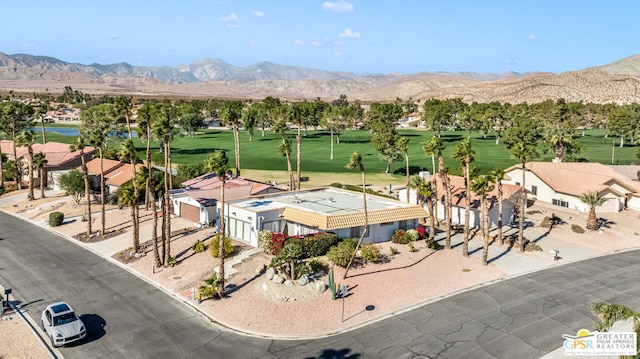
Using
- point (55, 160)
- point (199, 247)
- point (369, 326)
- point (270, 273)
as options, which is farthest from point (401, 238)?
point (55, 160)

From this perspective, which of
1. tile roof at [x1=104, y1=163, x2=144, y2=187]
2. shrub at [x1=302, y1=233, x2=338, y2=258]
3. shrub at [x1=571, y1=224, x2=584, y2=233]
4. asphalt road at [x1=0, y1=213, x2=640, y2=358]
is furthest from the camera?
tile roof at [x1=104, y1=163, x2=144, y2=187]

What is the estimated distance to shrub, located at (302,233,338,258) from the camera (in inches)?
1619

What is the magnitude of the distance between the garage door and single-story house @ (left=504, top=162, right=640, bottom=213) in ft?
151

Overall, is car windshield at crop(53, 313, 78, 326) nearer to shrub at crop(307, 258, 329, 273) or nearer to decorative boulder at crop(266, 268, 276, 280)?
decorative boulder at crop(266, 268, 276, 280)

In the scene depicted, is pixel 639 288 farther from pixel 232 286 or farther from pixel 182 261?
pixel 182 261

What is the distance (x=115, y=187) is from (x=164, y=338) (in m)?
45.1

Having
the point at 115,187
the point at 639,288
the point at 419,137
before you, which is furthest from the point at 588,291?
the point at 419,137

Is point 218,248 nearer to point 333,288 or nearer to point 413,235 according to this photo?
point 333,288

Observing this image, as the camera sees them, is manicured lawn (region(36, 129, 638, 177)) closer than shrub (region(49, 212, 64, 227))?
No

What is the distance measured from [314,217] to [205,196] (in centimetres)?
1629

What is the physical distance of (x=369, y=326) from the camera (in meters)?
30.7

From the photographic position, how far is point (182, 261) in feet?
138

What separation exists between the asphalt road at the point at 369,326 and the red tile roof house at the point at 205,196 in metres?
12.0

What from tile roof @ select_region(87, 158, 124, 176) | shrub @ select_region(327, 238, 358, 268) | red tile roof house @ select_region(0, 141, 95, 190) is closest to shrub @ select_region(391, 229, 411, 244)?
shrub @ select_region(327, 238, 358, 268)
